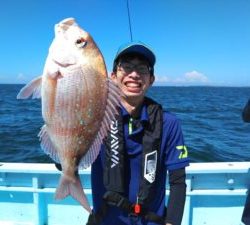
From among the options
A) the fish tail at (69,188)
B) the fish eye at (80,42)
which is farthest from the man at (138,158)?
the fish eye at (80,42)

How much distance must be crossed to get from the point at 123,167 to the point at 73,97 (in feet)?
2.57

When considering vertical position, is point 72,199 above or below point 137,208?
below

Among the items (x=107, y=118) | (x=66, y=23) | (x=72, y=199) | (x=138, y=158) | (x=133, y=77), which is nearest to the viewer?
(x=66, y=23)

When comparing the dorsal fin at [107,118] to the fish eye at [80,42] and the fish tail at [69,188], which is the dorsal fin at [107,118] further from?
the fish eye at [80,42]

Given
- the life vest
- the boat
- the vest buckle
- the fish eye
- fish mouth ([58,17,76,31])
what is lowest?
the boat

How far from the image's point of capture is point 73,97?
A: 1.65m

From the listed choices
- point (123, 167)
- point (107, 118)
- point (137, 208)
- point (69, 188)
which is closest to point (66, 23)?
point (107, 118)

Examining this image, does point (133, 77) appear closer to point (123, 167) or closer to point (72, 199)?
point (123, 167)

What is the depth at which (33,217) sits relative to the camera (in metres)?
3.91

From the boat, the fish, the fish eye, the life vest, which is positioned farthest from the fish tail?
the boat

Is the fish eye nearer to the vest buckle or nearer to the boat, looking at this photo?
the vest buckle

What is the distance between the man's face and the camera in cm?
218

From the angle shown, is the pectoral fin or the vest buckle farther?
the vest buckle

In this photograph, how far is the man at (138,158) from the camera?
2230 millimetres
